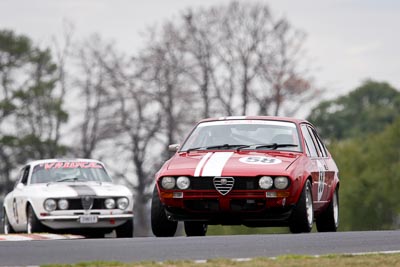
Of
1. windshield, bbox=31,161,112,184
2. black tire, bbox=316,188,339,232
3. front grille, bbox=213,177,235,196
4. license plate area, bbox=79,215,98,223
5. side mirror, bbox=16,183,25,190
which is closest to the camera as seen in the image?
front grille, bbox=213,177,235,196

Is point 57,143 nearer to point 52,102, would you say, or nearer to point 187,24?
point 52,102

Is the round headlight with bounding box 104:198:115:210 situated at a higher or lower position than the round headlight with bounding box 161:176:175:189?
lower

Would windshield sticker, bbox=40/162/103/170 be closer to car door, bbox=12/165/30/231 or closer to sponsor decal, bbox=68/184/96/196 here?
car door, bbox=12/165/30/231

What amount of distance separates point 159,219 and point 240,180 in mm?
1314

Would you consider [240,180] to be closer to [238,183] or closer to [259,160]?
[238,183]

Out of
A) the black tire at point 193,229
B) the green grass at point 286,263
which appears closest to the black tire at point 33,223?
the black tire at point 193,229

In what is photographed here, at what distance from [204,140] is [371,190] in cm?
5090

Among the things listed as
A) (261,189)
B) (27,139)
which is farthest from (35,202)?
(27,139)

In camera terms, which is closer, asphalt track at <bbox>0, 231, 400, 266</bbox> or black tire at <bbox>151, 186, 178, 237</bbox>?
asphalt track at <bbox>0, 231, 400, 266</bbox>

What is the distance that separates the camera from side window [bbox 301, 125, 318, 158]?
57.3 feet

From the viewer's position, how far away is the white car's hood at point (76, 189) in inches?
867

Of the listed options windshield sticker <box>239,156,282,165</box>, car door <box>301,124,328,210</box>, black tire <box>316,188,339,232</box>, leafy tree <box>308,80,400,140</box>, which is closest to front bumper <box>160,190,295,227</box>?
windshield sticker <box>239,156,282,165</box>

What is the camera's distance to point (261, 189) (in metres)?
15.9

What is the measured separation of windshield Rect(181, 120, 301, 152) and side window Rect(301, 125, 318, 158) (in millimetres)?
219
